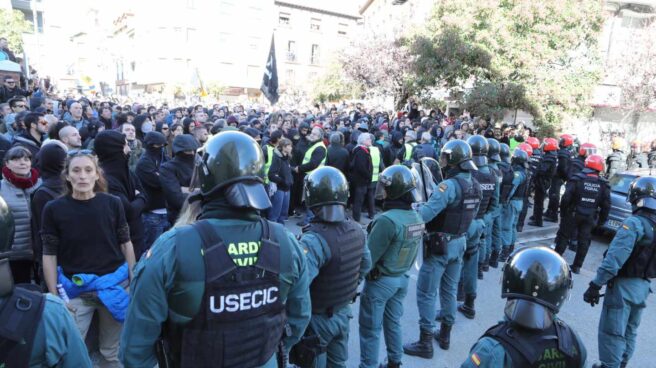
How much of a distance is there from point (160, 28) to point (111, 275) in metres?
45.7

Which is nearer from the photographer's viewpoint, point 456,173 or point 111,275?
point 111,275

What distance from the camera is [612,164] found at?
35.8 ft

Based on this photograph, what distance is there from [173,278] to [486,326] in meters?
4.43

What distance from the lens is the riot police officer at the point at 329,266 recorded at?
3.02 m

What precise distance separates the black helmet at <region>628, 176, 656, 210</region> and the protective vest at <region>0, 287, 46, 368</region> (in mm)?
4624

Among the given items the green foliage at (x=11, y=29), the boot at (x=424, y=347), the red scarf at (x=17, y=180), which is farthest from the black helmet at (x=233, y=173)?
the green foliage at (x=11, y=29)

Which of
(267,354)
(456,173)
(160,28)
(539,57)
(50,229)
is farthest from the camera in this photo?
(160,28)

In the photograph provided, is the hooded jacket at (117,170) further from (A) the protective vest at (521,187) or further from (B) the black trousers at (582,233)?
(B) the black trousers at (582,233)

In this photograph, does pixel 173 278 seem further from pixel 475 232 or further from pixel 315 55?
pixel 315 55

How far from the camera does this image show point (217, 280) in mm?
1852

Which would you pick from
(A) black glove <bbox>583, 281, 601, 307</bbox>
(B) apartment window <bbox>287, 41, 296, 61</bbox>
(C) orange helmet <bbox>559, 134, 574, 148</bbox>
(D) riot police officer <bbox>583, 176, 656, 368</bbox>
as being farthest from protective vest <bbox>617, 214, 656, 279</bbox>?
(B) apartment window <bbox>287, 41, 296, 61</bbox>

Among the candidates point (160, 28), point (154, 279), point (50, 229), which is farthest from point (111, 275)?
point (160, 28)

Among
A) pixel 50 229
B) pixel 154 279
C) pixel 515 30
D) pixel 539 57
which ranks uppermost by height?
pixel 515 30

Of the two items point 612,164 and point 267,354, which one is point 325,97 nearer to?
point 612,164
